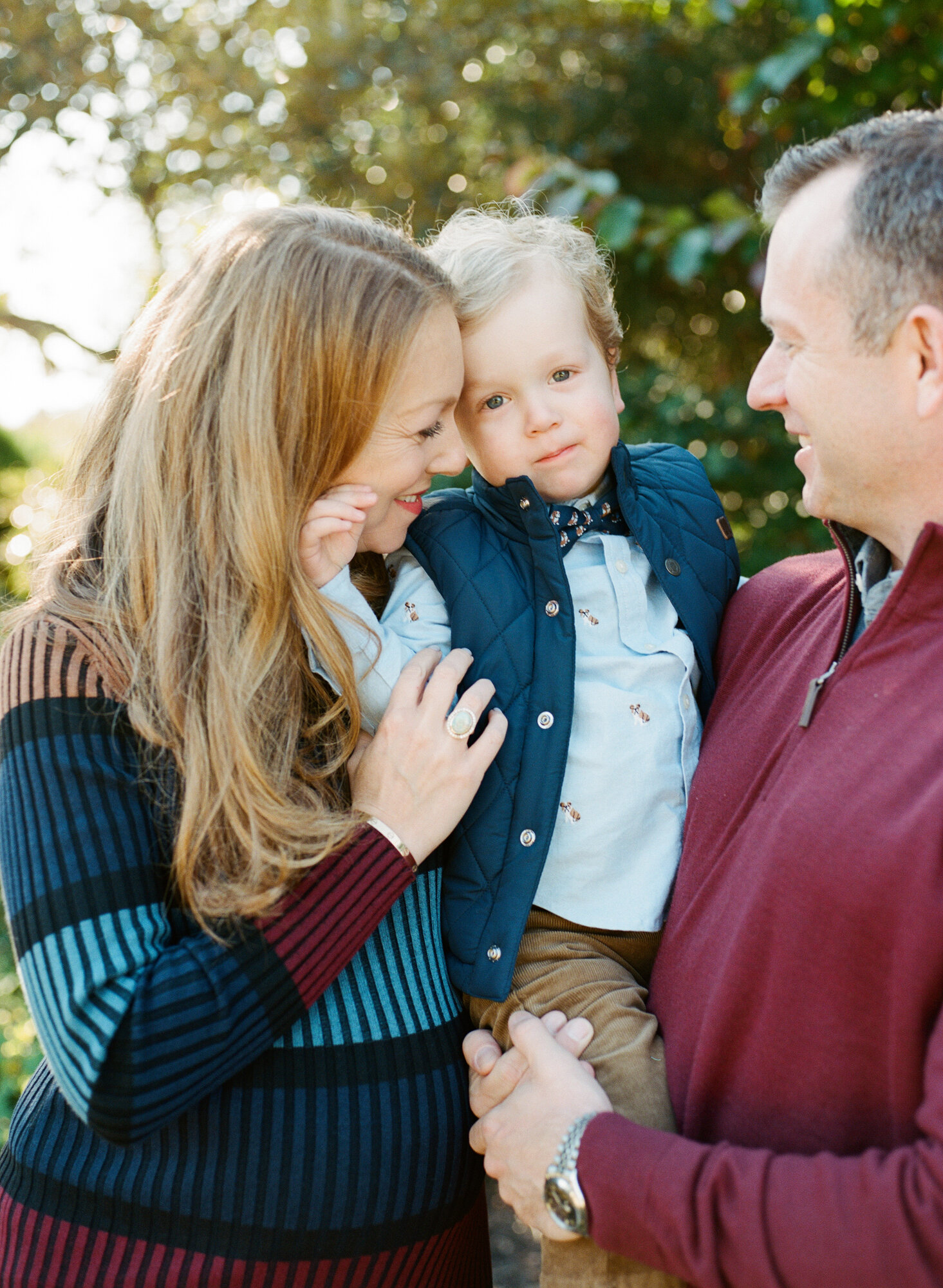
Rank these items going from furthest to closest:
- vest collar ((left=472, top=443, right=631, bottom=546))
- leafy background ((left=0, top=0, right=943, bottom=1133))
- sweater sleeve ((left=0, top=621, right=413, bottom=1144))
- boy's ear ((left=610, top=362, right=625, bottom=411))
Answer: leafy background ((left=0, top=0, right=943, bottom=1133)) < boy's ear ((left=610, top=362, right=625, bottom=411)) < vest collar ((left=472, top=443, right=631, bottom=546)) < sweater sleeve ((left=0, top=621, right=413, bottom=1144))

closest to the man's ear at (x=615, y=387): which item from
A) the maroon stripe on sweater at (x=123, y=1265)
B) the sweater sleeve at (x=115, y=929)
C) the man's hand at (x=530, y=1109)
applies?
the sweater sleeve at (x=115, y=929)

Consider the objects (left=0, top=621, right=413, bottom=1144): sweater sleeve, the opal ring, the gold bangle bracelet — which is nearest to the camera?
(left=0, top=621, right=413, bottom=1144): sweater sleeve

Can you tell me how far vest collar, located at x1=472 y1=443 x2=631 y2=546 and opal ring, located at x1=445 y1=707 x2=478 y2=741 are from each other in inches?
15.4

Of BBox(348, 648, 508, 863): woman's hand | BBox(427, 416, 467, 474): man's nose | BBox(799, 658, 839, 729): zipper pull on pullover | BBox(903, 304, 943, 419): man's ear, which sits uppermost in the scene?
BBox(903, 304, 943, 419): man's ear

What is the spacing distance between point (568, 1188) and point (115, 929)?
2.37 ft

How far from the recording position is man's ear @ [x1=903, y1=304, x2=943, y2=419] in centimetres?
147

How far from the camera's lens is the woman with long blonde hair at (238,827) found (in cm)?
149

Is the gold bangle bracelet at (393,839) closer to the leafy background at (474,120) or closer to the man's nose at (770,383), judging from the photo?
the man's nose at (770,383)

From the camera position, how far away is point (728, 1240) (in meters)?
1.32

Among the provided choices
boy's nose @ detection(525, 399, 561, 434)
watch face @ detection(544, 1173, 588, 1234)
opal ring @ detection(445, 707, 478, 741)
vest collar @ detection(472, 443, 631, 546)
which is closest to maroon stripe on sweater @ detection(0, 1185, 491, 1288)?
watch face @ detection(544, 1173, 588, 1234)

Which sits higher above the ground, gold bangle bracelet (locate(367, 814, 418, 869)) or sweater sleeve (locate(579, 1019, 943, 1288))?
gold bangle bracelet (locate(367, 814, 418, 869))

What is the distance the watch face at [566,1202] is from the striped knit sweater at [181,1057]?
0.28 metres

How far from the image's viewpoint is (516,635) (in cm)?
194

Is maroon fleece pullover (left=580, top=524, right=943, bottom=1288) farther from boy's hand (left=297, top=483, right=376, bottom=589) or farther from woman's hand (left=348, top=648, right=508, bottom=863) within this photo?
boy's hand (left=297, top=483, right=376, bottom=589)
